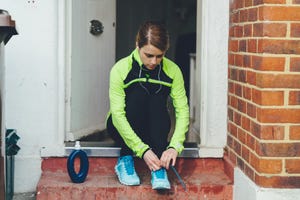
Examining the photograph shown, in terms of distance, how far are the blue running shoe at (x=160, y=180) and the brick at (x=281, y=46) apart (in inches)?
40.4

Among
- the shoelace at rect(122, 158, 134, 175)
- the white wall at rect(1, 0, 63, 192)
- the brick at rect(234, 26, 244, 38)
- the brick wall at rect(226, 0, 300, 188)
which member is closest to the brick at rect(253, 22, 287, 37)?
the brick wall at rect(226, 0, 300, 188)

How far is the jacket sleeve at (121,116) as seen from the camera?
3775 mm

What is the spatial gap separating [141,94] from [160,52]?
344 millimetres

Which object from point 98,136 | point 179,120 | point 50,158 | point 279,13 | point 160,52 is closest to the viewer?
point 279,13

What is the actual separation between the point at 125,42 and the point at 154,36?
3986 mm

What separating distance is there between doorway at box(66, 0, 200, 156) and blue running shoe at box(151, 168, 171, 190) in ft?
2.10

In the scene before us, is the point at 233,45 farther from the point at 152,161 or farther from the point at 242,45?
the point at 152,161

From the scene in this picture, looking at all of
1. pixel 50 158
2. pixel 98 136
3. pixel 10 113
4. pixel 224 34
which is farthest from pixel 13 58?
pixel 224 34

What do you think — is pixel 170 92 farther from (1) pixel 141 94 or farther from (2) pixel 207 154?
(2) pixel 207 154

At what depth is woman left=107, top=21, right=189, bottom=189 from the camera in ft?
12.3

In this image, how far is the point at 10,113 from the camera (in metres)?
4.18

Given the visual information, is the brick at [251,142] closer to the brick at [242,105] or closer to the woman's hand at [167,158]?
the brick at [242,105]

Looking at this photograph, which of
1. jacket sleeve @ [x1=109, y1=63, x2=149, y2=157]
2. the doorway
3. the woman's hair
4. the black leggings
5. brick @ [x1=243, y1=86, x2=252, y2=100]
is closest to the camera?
brick @ [x1=243, y1=86, x2=252, y2=100]

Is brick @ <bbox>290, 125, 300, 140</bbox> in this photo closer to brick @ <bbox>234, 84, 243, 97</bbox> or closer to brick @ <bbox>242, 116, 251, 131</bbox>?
brick @ <bbox>242, 116, 251, 131</bbox>
